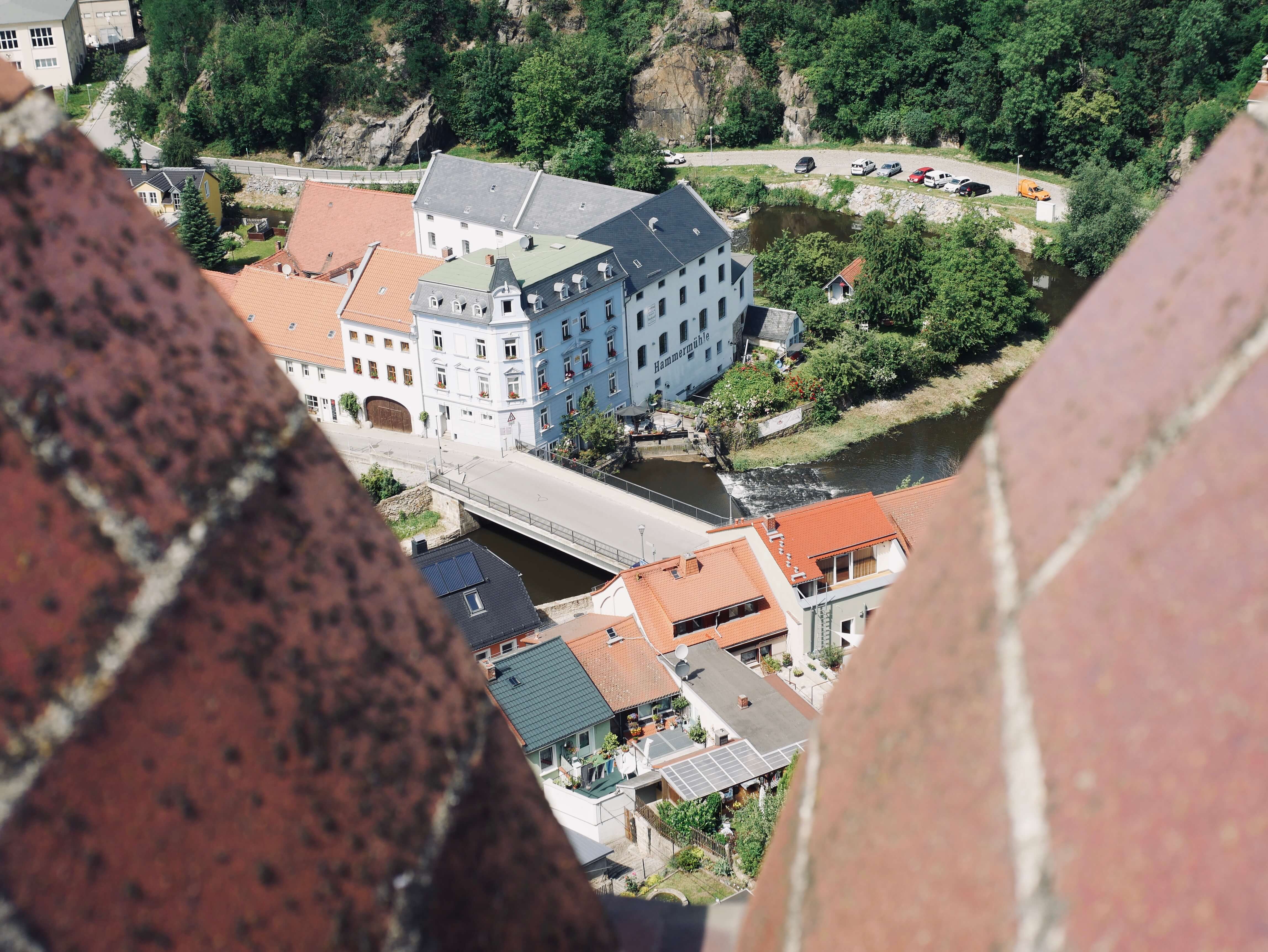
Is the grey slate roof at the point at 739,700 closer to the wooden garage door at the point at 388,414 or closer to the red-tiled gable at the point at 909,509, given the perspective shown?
the red-tiled gable at the point at 909,509

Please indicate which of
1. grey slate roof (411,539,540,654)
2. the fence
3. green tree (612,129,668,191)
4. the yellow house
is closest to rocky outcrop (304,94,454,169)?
the yellow house

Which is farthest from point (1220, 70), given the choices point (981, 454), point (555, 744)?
point (981, 454)

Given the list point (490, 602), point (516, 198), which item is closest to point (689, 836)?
point (490, 602)

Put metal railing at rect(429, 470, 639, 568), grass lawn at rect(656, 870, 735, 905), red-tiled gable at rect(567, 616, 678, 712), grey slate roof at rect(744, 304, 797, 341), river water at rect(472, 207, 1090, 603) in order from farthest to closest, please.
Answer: grey slate roof at rect(744, 304, 797, 341) < river water at rect(472, 207, 1090, 603) < metal railing at rect(429, 470, 639, 568) < red-tiled gable at rect(567, 616, 678, 712) < grass lawn at rect(656, 870, 735, 905)

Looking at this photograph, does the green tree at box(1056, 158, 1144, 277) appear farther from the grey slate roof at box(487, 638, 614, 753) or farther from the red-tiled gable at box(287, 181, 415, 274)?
the grey slate roof at box(487, 638, 614, 753)

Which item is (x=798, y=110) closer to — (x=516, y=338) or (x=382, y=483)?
(x=516, y=338)

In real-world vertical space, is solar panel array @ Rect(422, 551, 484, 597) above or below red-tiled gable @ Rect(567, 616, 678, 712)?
above

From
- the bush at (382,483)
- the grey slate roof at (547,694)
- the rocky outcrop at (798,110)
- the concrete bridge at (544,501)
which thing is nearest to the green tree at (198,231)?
the concrete bridge at (544,501)
